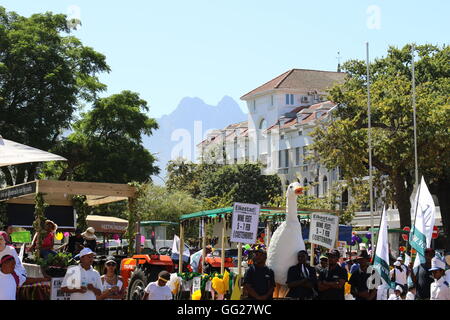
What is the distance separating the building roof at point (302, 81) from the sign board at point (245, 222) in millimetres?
77563

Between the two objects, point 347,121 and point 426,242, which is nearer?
point 426,242

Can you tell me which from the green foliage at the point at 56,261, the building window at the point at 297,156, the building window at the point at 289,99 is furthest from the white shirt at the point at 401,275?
the building window at the point at 289,99

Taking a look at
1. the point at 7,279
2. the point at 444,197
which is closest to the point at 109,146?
the point at 444,197

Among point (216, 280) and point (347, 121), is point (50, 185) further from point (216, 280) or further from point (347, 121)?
point (347, 121)

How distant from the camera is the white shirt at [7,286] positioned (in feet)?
34.5

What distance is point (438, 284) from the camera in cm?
1395

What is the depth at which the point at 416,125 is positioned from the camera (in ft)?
Answer: 145

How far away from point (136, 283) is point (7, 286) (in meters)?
6.26

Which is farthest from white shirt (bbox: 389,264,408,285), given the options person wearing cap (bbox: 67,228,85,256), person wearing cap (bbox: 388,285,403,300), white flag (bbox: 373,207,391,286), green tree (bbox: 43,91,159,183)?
green tree (bbox: 43,91,159,183)

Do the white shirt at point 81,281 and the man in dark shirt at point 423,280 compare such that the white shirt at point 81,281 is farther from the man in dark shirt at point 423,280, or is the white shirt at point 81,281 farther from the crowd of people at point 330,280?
the man in dark shirt at point 423,280

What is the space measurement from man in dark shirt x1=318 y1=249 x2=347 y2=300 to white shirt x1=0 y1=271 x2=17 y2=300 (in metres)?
4.77

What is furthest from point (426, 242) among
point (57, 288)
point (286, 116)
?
point (286, 116)

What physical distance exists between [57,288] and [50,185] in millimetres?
4176

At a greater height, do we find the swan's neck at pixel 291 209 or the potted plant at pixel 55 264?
the swan's neck at pixel 291 209
